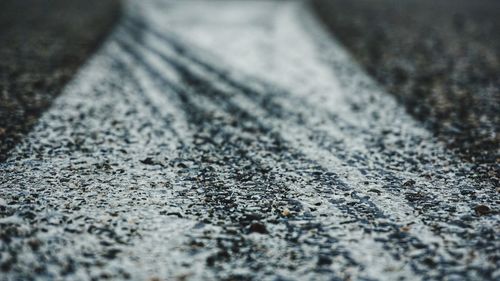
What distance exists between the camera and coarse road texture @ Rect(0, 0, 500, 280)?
1879 millimetres

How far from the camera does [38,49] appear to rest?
214 inches

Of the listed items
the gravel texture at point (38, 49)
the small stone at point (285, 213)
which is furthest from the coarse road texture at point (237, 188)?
the gravel texture at point (38, 49)

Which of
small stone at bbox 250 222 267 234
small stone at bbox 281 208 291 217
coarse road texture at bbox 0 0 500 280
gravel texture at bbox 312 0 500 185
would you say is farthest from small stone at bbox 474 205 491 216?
small stone at bbox 250 222 267 234

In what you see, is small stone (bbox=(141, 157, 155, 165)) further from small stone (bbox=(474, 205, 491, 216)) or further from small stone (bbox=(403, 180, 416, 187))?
small stone (bbox=(474, 205, 491, 216))

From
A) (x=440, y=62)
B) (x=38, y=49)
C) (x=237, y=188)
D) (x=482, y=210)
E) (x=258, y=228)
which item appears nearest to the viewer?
(x=258, y=228)

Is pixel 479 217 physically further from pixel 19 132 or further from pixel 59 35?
pixel 59 35

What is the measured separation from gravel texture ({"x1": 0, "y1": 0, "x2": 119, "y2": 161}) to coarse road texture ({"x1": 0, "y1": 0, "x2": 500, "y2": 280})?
0.55 feet

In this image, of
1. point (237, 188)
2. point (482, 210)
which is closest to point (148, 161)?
point (237, 188)

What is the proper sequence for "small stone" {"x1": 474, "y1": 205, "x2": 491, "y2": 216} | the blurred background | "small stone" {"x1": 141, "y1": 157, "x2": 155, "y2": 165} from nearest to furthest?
"small stone" {"x1": 474, "y1": 205, "x2": 491, "y2": 216} < "small stone" {"x1": 141, "y1": 157, "x2": 155, "y2": 165} < the blurred background

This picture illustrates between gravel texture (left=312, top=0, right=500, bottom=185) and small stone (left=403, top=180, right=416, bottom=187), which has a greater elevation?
gravel texture (left=312, top=0, right=500, bottom=185)

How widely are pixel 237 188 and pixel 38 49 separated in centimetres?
405

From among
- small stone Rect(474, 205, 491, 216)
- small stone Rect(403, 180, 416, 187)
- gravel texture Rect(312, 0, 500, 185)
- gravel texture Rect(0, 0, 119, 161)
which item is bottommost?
gravel texture Rect(0, 0, 119, 161)

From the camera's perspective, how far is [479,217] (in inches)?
86.2

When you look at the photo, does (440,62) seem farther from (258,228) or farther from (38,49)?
(38,49)
